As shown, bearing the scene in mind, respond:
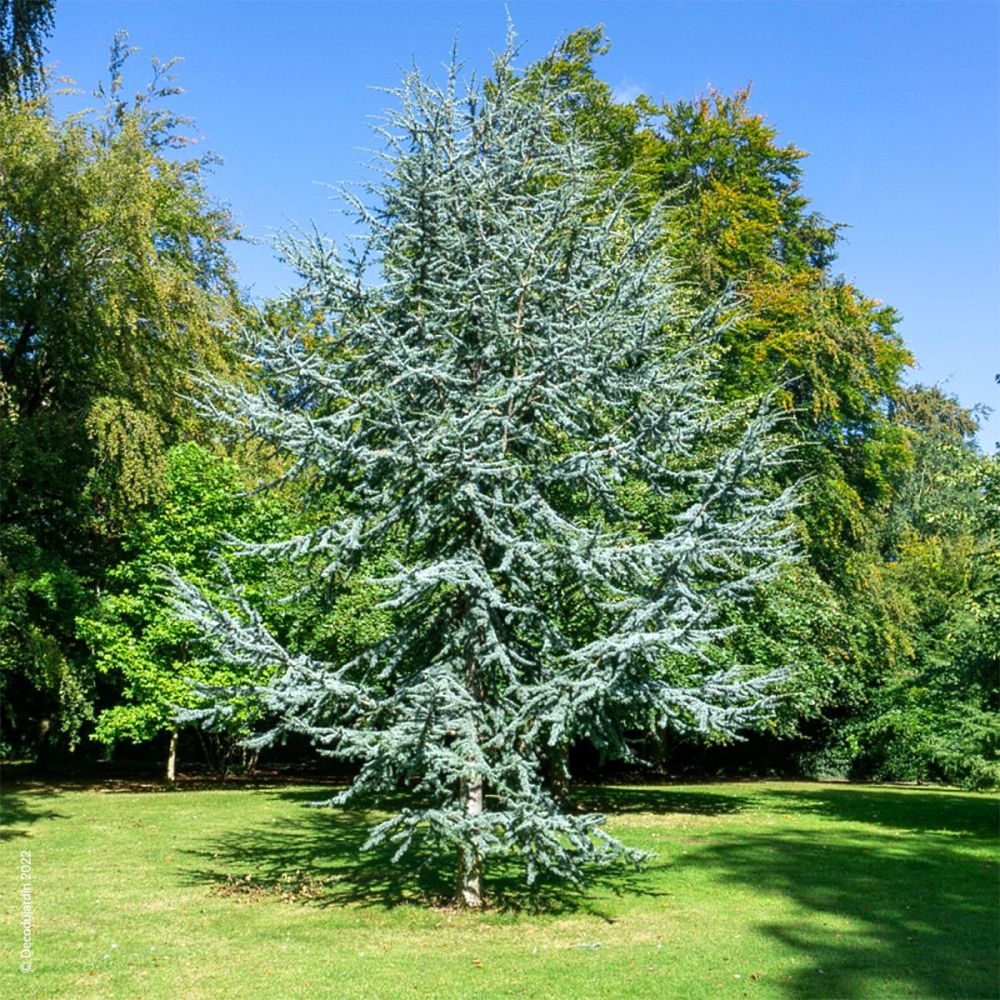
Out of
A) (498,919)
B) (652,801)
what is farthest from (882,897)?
(652,801)

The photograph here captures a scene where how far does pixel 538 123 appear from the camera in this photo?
10070mm

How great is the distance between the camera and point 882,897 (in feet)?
33.5

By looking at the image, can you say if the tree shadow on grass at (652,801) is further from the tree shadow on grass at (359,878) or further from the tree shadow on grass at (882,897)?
the tree shadow on grass at (359,878)

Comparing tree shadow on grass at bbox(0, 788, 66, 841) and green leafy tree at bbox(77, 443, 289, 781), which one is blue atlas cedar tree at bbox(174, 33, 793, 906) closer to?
tree shadow on grass at bbox(0, 788, 66, 841)

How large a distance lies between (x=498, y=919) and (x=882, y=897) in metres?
4.08

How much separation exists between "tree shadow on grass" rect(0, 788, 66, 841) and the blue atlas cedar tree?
785cm

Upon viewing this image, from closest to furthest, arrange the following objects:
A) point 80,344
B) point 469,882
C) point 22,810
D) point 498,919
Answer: point 498,919
point 469,882
point 22,810
point 80,344

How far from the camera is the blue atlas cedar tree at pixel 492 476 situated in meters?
8.18

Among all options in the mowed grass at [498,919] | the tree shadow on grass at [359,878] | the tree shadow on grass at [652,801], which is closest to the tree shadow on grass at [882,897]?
the mowed grass at [498,919]

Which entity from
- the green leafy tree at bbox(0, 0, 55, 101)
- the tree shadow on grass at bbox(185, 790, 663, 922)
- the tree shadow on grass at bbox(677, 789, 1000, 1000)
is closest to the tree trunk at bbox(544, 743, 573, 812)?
the tree shadow on grass at bbox(185, 790, 663, 922)

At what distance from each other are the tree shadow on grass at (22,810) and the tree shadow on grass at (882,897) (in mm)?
9538

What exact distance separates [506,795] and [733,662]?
26.5 feet

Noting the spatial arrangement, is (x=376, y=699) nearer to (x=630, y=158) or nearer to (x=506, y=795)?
(x=506, y=795)

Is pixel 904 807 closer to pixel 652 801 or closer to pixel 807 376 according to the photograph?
pixel 652 801
